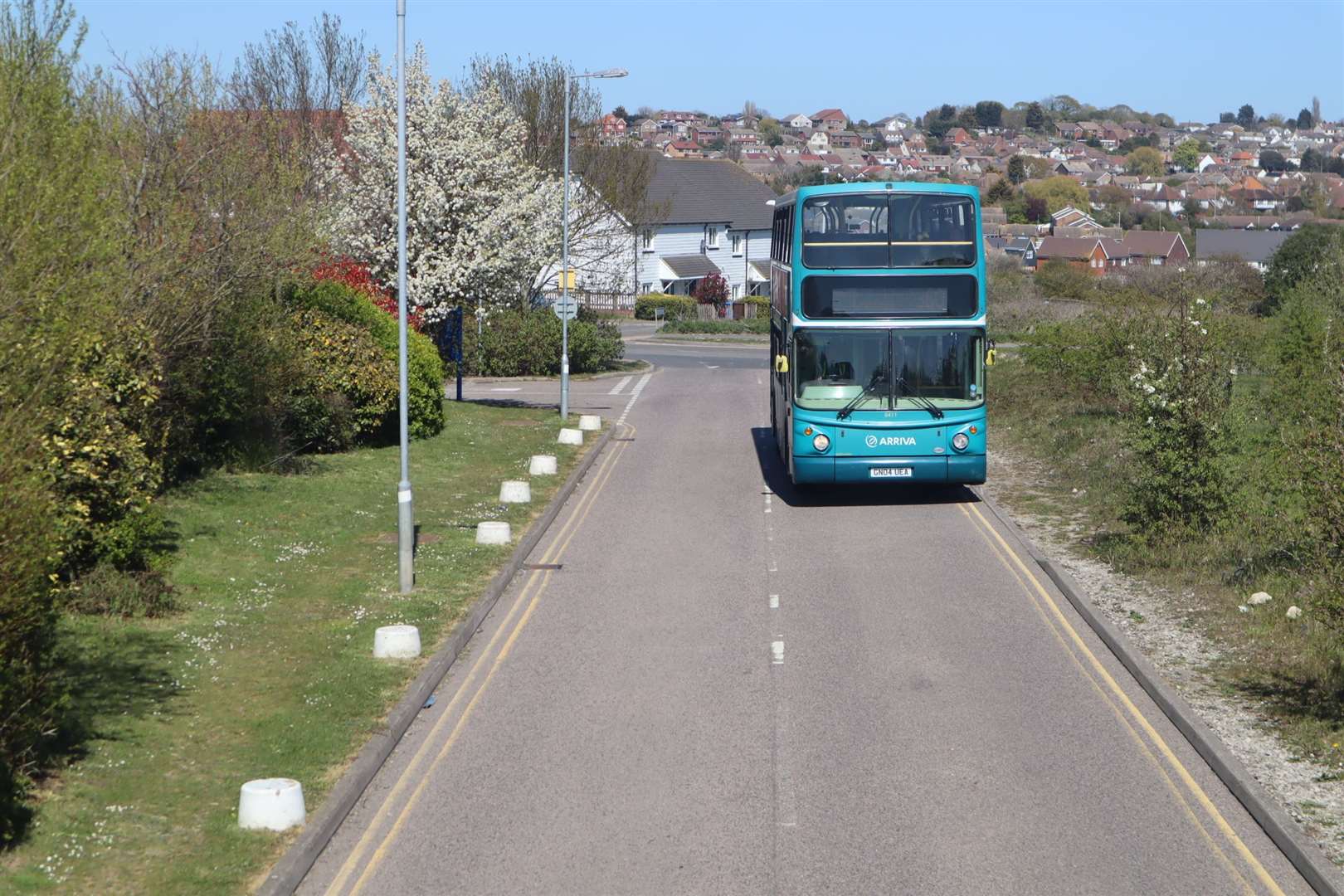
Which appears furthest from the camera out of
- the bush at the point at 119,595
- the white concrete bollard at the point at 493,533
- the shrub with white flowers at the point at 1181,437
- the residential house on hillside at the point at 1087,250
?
the residential house on hillside at the point at 1087,250

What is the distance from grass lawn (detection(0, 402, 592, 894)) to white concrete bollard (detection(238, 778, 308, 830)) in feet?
0.40

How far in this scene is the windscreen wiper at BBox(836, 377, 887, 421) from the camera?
20000 mm

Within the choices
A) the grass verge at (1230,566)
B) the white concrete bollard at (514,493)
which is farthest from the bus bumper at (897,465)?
the white concrete bollard at (514,493)

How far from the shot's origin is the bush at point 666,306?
69125 millimetres

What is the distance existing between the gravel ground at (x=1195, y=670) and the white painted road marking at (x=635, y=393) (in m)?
13.8

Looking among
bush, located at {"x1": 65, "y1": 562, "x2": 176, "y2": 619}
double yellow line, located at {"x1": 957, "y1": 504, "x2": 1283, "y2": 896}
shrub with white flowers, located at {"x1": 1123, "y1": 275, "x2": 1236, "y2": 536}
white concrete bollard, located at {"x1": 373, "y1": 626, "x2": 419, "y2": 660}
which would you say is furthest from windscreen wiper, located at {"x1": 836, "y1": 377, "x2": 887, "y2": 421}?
bush, located at {"x1": 65, "y1": 562, "x2": 176, "y2": 619}

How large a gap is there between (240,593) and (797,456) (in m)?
8.63

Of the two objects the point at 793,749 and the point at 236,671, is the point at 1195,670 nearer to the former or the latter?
the point at 793,749

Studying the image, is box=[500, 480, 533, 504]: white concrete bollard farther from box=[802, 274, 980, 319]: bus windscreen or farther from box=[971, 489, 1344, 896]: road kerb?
box=[971, 489, 1344, 896]: road kerb

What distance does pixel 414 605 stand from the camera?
47.7 ft

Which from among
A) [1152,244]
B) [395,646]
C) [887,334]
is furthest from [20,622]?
[1152,244]

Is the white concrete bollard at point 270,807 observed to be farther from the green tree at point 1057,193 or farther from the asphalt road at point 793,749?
the green tree at point 1057,193

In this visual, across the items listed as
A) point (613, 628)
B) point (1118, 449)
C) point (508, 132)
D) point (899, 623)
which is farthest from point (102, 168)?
point (508, 132)

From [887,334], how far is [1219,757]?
10497mm
